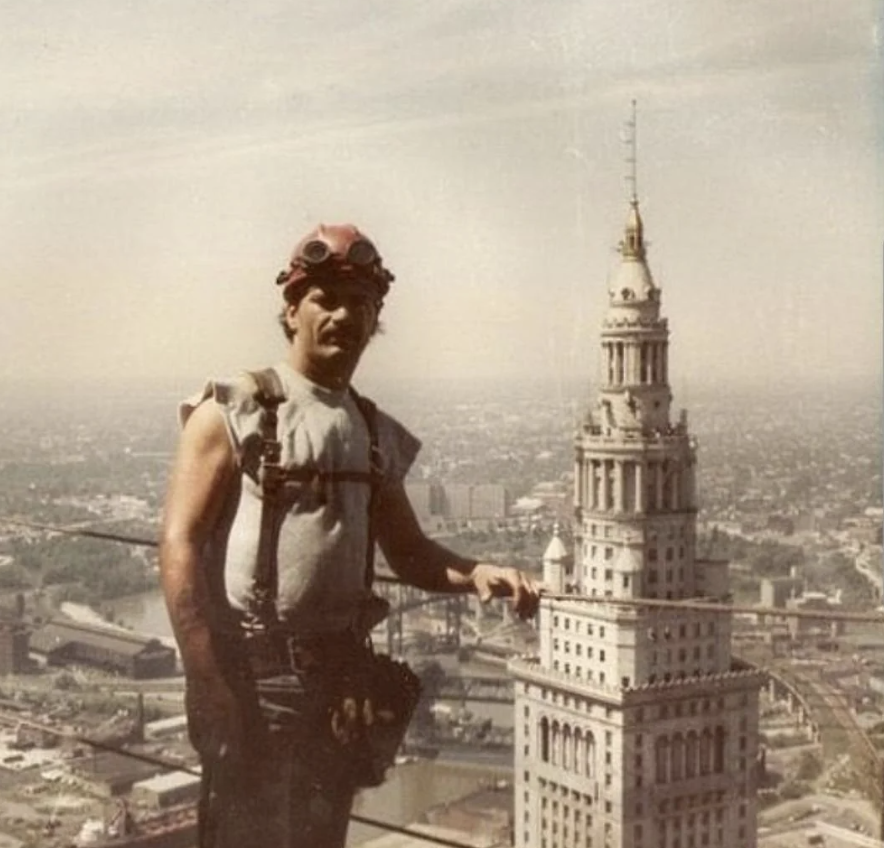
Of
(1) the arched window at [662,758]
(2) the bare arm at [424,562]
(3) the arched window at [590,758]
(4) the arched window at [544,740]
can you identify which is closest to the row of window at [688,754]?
(1) the arched window at [662,758]

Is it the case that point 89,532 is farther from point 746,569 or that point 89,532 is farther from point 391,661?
point 746,569

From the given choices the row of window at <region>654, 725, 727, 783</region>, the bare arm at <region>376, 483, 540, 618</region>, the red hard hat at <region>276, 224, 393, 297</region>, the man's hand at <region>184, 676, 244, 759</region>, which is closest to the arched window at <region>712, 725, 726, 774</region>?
the row of window at <region>654, 725, 727, 783</region>

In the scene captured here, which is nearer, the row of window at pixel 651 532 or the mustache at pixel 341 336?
the mustache at pixel 341 336

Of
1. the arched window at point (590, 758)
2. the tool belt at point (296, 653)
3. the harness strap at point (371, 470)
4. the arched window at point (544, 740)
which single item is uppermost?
the harness strap at point (371, 470)

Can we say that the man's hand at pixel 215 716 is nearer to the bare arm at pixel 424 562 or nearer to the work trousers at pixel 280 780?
the work trousers at pixel 280 780

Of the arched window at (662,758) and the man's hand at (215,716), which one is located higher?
the man's hand at (215,716)

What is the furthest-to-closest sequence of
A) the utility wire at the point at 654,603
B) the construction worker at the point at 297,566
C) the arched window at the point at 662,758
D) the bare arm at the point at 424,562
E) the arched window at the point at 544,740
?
1. the arched window at the point at 662,758
2. the arched window at the point at 544,740
3. the bare arm at the point at 424,562
4. the construction worker at the point at 297,566
5. the utility wire at the point at 654,603

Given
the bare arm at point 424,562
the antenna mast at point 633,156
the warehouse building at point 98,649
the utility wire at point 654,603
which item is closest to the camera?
the utility wire at point 654,603
